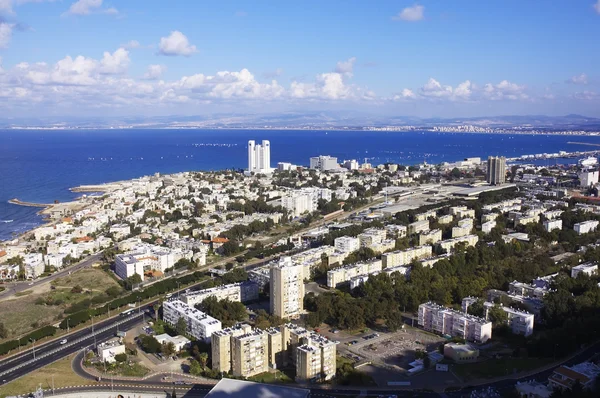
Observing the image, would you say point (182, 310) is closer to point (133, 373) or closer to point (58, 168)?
point (133, 373)

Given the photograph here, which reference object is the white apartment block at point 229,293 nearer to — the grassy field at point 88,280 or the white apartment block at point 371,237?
the grassy field at point 88,280

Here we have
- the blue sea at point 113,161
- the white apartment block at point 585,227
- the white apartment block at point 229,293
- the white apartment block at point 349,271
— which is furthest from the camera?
the blue sea at point 113,161

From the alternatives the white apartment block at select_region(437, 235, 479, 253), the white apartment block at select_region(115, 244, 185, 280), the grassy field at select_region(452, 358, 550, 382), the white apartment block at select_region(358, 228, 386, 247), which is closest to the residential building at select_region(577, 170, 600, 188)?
the white apartment block at select_region(437, 235, 479, 253)

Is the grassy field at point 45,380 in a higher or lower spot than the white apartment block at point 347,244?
lower

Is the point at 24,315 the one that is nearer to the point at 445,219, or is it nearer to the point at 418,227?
the point at 418,227

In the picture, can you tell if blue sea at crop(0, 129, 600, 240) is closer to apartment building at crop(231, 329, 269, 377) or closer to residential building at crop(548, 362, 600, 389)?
apartment building at crop(231, 329, 269, 377)

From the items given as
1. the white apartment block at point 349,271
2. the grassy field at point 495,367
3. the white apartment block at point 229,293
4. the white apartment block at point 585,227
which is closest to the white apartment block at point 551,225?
the white apartment block at point 585,227

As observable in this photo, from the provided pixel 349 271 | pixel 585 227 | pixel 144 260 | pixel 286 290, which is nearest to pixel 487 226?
pixel 585 227
